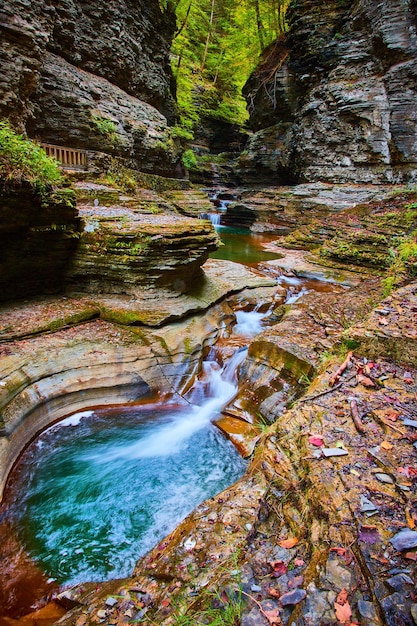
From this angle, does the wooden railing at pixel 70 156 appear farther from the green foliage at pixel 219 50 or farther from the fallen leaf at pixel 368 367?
the fallen leaf at pixel 368 367

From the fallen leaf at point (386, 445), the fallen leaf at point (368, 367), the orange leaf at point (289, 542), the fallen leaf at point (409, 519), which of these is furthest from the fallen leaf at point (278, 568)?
the fallen leaf at point (368, 367)

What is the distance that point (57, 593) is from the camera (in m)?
2.88

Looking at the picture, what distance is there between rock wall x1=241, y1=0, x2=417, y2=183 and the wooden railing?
41.5ft

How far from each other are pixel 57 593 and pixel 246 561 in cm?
202

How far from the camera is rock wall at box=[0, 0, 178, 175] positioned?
8516 mm

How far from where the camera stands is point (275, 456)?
2.68m

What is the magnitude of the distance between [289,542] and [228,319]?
571cm

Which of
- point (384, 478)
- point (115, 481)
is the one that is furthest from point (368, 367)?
point (115, 481)

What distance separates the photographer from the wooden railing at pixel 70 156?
11.6 meters

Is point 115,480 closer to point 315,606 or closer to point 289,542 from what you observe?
point 289,542

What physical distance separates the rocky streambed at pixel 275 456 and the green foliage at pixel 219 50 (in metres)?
19.8

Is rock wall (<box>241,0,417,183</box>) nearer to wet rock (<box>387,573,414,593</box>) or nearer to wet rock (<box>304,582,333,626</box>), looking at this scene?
wet rock (<box>387,573,414,593</box>)

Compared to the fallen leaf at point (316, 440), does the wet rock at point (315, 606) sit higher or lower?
lower

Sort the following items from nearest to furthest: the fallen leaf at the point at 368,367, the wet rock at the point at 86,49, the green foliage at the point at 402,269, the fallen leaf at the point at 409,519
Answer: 1. the fallen leaf at the point at 409,519
2. the fallen leaf at the point at 368,367
3. the green foliage at the point at 402,269
4. the wet rock at the point at 86,49
